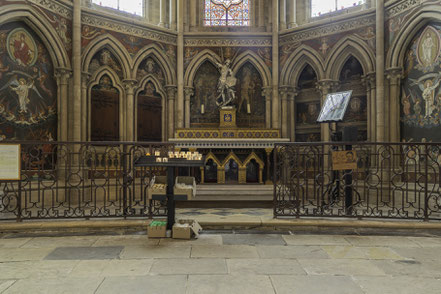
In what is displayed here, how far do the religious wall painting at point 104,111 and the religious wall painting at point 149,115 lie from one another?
2.64ft

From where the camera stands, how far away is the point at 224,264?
4496 mm

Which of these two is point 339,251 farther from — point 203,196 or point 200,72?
point 200,72

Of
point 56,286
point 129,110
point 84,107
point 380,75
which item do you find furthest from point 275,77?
point 56,286

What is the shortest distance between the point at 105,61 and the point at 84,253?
8397 millimetres

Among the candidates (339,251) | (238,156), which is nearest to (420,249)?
(339,251)

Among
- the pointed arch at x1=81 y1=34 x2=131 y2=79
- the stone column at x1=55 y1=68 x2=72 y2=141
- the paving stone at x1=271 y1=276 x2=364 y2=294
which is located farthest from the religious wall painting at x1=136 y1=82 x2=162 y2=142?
the paving stone at x1=271 y1=276 x2=364 y2=294

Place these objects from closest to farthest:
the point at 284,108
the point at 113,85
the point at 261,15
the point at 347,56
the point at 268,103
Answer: the point at 347,56 → the point at 113,85 → the point at 284,108 → the point at 268,103 → the point at 261,15

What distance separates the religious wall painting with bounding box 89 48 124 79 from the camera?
1171cm

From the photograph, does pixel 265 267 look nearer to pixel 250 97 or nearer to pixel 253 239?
pixel 253 239

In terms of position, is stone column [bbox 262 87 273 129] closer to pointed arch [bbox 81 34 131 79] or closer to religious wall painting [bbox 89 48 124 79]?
pointed arch [bbox 81 34 131 79]

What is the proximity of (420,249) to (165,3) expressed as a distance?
12142 mm

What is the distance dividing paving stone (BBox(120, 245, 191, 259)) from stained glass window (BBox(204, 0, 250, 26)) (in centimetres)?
1090

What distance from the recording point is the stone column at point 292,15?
43.7ft

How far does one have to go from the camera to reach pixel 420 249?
5.21m
